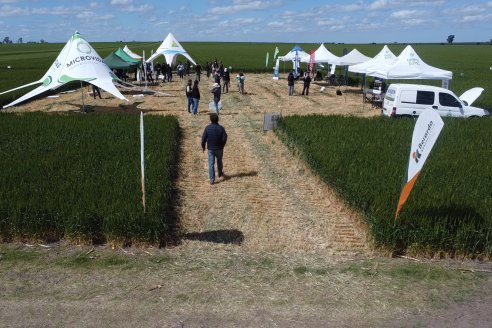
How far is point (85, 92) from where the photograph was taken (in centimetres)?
2748

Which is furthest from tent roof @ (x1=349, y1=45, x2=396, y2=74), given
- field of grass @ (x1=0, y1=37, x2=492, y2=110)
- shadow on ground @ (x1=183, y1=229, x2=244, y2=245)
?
shadow on ground @ (x1=183, y1=229, x2=244, y2=245)

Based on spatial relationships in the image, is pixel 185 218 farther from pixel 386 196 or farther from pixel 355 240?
pixel 386 196

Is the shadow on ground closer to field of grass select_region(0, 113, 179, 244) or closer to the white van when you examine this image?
field of grass select_region(0, 113, 179, 244)

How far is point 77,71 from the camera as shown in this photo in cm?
1831

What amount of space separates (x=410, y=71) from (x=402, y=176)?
45.4 feet

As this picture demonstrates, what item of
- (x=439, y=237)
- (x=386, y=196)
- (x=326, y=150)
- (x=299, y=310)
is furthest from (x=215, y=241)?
(x=326, y=150)

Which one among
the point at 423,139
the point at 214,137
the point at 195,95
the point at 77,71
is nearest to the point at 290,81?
the point at 195,95

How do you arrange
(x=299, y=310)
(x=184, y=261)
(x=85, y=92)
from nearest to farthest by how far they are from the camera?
(x=299, y=310) → (x=184, y=261) → (x=85, y=92)

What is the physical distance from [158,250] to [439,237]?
4.79 meters

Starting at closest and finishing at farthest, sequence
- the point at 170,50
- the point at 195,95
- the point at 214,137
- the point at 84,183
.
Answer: the point at 84,183, the point at 214,137, the point at 195,95, the point at 170,50

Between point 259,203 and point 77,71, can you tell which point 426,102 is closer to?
point 259,203

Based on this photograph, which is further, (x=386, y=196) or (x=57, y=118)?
(x=57, y=118)

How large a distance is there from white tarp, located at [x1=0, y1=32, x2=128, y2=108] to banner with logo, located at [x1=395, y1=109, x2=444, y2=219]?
14038 mm

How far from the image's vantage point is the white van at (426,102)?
16.4 m
